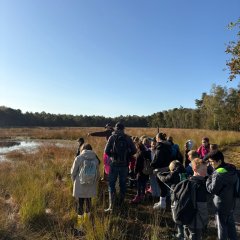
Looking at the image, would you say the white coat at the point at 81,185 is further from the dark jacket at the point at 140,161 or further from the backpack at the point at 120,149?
the dark jacket at the point at 140,161

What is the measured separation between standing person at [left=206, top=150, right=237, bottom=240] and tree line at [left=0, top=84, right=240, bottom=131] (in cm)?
4660

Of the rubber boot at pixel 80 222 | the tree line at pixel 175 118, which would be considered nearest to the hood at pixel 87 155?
the rubber boot at pixel 80 222

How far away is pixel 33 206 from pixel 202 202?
131 inches

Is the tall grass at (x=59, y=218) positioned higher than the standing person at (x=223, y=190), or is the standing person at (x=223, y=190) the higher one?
the standing person at (x=223, y=190)

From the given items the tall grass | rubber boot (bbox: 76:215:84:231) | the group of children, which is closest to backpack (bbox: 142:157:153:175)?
the group of children

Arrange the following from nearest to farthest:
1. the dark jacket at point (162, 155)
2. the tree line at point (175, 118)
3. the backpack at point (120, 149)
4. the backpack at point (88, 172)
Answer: the backpack at point (88, 172) < the backpack at point (120, 149) < the dark jacket at point (162, 155) < the tree line at point (175, 118)

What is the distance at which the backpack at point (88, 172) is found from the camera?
19.2ft

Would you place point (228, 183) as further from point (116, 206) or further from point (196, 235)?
point (116, 206)

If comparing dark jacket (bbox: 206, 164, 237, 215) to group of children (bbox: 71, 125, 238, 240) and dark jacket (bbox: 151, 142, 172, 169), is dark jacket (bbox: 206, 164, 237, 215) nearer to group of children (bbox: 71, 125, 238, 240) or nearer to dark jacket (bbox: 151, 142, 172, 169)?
group of children (bbox: 71, 125, 238, 240)

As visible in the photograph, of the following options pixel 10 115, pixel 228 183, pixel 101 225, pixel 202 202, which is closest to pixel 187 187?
pixel 202 202

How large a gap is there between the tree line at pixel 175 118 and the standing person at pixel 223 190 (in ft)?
153

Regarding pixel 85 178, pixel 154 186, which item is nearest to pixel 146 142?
pixel 154 186

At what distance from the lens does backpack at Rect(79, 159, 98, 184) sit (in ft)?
19.2

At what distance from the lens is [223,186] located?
4.35 m
